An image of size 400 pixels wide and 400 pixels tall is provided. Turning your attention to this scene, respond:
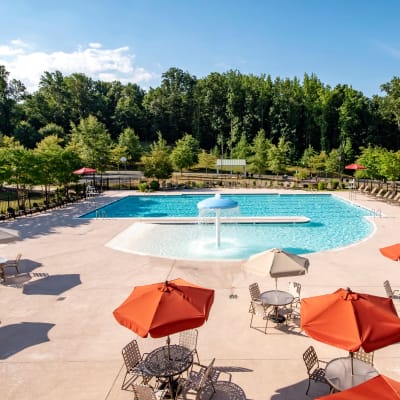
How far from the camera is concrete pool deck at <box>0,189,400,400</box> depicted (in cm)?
594

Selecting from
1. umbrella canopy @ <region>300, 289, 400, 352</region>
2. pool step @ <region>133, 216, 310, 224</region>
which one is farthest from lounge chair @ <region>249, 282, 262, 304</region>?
pool step @ <region>133, 216, 310, 224</region>

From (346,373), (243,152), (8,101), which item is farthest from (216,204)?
(8,101)

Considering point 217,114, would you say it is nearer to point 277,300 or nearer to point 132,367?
point 277,300

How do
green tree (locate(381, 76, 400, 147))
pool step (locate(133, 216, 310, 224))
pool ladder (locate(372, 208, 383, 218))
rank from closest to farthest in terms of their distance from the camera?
pool step (locate(133, 216, 310, 224)), pool ladder (locate(372, 208, 383, 218)), green tree (locate(381, 76, 400, 147))

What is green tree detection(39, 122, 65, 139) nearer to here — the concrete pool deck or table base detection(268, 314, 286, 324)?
the concrete pool deck

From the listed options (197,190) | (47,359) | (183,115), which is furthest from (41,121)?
(47,359)

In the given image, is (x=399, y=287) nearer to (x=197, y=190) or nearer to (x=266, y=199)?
(x=266, y=199)

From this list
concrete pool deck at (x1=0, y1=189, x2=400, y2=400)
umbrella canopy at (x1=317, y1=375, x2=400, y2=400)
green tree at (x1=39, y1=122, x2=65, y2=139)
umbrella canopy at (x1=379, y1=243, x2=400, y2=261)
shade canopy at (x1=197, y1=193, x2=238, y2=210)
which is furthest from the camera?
green tree at (x1=39, y1=122, x2=65, y2=139)

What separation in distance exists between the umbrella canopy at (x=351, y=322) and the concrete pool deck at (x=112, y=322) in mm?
1477

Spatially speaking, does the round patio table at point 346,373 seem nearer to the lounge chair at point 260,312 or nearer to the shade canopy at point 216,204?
the lounge chair at point 260,312

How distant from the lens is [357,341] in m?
4.51

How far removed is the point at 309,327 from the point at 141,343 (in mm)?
3830

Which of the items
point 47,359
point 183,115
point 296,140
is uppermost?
point 183,115

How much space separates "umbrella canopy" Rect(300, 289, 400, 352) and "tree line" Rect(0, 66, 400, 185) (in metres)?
44.8
